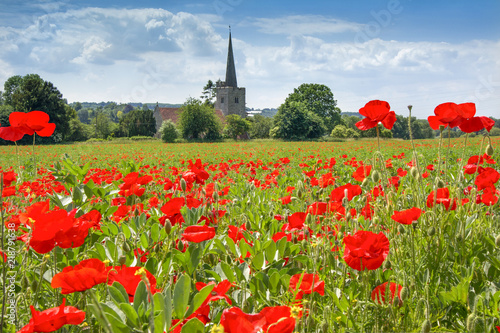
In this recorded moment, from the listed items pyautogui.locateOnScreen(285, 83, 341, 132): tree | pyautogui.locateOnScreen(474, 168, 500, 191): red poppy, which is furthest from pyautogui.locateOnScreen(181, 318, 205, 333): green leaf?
pyautogui.locateOnScreen(285, 83, 341, 132): tree

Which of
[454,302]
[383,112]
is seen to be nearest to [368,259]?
[454,302]

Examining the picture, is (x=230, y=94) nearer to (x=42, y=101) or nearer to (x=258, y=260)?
(x=42, y=101)

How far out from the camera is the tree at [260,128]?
75.3m

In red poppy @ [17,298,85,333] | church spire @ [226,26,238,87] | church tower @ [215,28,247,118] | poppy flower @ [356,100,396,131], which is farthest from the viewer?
church tower @ [215,28,247,118]

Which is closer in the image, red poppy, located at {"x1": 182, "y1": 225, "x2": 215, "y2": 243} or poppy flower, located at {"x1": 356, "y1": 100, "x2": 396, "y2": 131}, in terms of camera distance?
red poppy, located at {"x1": 182, "y1": 225, "x2": 215, "y2": 243}

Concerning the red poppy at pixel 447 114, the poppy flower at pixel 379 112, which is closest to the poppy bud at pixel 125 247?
the poppy flower at pixel 379 112

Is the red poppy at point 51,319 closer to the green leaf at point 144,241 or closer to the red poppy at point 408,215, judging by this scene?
the green leaf at point 144,241

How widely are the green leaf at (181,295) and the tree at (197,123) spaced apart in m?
50.7

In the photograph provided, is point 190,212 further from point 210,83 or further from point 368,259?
point 210,83

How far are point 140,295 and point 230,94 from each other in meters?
75.3

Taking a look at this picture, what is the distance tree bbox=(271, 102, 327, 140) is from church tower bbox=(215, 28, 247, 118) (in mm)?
27585

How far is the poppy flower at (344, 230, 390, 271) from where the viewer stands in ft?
3.75

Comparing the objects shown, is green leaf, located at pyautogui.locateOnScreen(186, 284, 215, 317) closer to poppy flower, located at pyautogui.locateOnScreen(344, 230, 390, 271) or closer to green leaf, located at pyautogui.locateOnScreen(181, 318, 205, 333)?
green leaf, located at pyautogui.locateOnScreen(181, 318, 205, 333)

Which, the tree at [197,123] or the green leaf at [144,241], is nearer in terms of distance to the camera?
the green leaf at [144,241]
